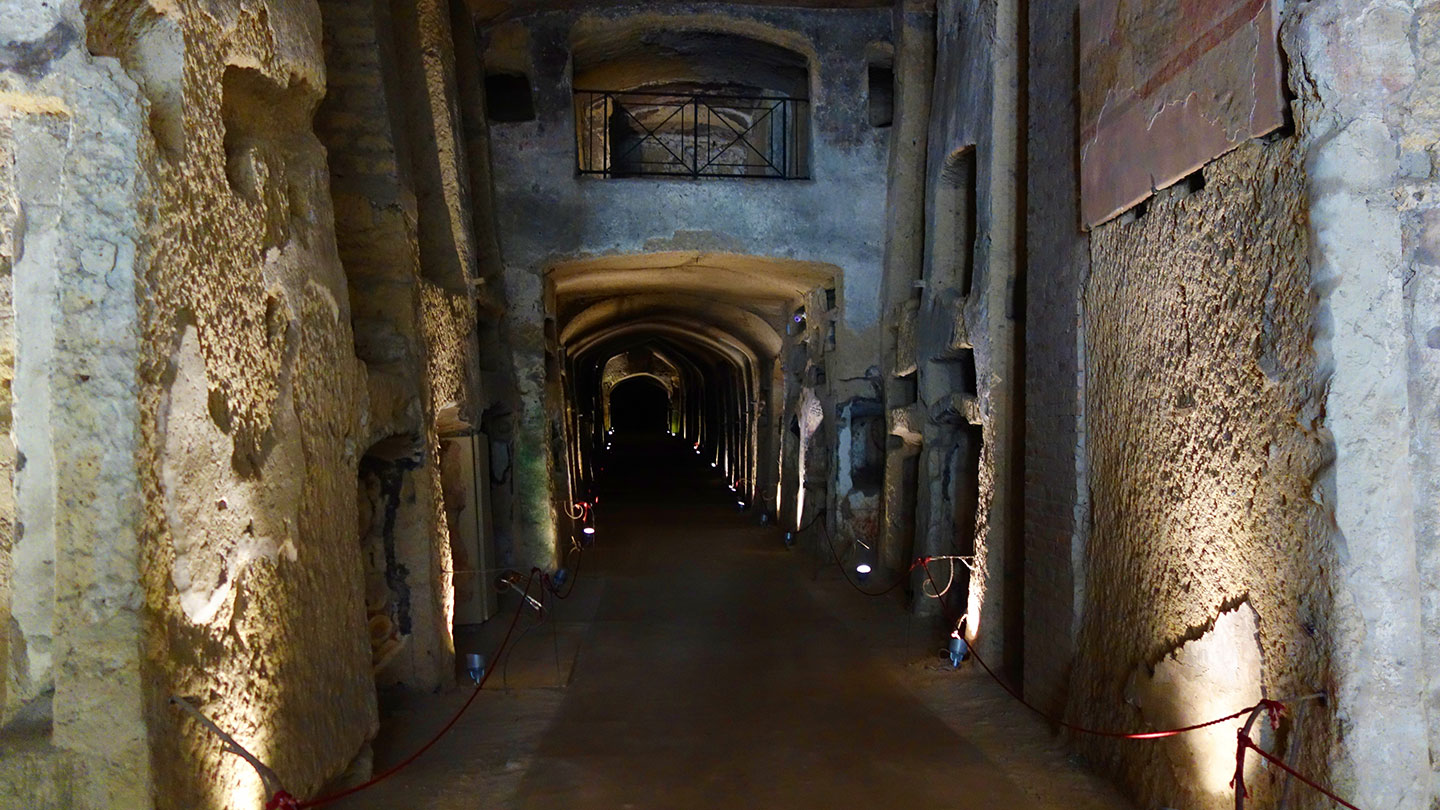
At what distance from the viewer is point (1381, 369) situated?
328 cm

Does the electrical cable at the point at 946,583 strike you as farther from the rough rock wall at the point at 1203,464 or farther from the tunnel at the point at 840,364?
the rough rock wall at the point at 1203,464

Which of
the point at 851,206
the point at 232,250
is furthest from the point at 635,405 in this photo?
the point at 232,250

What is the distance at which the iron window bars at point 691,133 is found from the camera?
11.9m

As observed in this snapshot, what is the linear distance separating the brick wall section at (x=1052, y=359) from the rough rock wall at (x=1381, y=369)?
6.93 ft

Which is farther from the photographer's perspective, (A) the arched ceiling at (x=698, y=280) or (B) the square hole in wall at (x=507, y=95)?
(B) the square hole in wall at (x=507, y=95)

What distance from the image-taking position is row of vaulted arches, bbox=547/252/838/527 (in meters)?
11.4

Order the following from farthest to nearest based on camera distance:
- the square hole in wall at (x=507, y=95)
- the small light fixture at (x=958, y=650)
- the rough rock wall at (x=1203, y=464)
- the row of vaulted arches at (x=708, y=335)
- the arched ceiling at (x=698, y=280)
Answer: the row of vaulted arches at (x=708, y=335)
the square hole in wall at (x=507, y=95)
the arched ceiling at (x=698, y=280)
the small light fixture at (x=958, y=650)
the rough rock wall at (x=1203, y=464)

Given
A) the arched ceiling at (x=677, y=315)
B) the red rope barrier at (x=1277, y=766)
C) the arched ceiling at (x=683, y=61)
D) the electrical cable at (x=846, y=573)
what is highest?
the arched ceiling at (x=683, y=61)

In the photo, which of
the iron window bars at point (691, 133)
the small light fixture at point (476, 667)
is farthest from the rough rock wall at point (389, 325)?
the iron window bars at point (691, 133)

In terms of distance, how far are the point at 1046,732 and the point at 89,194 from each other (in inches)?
205

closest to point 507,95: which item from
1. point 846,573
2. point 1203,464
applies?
point 846,573

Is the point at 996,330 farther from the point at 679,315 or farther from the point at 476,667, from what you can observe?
the point at 679,315

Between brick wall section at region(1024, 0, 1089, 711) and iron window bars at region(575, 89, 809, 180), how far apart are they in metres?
4.97

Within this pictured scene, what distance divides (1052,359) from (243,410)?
420 cm
